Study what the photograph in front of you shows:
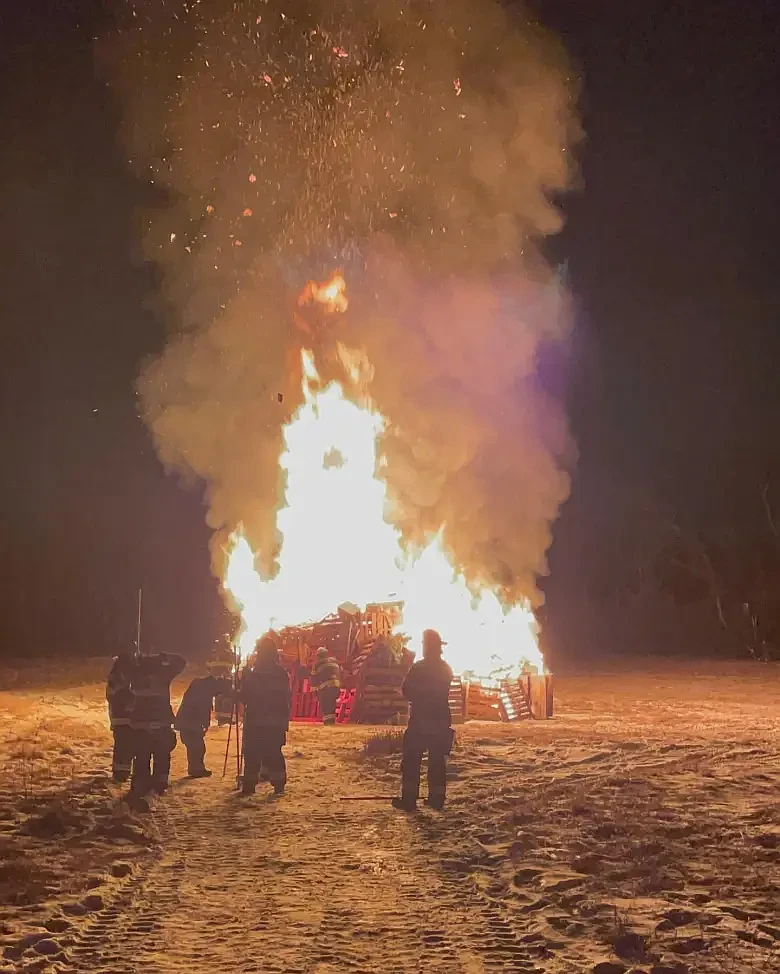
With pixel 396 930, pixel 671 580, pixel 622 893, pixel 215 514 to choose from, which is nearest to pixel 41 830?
pixel 396 930

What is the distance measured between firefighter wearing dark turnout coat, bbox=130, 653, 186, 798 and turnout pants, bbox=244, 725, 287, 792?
85 cm

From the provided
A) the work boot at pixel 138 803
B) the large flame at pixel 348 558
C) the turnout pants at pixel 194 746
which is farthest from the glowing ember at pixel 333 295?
the work boot at pixel 138 803

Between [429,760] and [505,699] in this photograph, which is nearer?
[429,760]

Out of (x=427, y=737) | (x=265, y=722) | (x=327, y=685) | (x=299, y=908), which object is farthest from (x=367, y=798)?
(x=327, y=685)

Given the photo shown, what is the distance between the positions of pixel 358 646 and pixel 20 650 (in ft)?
91.8

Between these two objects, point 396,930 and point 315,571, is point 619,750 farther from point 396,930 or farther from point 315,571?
point 315,571

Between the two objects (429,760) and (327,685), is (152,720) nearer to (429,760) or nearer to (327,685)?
(429,760)

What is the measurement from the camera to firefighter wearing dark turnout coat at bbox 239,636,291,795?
9.70 meters

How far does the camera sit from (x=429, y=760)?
28.9 ft

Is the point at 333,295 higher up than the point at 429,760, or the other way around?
the point at 333,295

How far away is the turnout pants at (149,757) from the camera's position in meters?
9.21

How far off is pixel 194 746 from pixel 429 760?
349 cm

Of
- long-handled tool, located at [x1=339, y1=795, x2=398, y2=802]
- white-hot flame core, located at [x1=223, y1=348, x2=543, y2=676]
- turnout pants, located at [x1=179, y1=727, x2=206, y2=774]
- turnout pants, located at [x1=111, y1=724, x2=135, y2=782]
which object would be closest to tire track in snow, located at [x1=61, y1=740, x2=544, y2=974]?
long-handled tool, located at [x1=339, y1=795, x2=398, y2=802]

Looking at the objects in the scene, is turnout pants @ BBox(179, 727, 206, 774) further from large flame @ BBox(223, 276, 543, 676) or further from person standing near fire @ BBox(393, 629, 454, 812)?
large flame @ BBox(223, 276, 543, 676)
